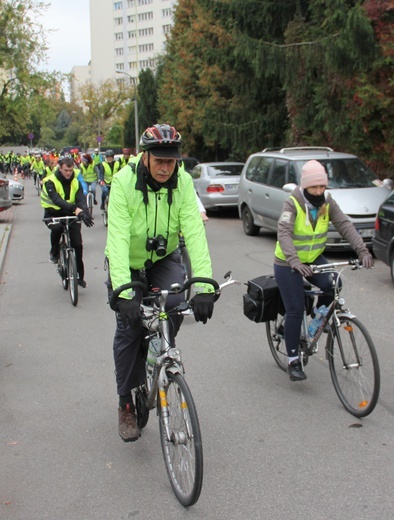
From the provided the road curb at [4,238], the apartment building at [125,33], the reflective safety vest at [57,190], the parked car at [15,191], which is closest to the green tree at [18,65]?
the parked car at [15,191]

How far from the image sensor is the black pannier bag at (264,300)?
18.1 feet

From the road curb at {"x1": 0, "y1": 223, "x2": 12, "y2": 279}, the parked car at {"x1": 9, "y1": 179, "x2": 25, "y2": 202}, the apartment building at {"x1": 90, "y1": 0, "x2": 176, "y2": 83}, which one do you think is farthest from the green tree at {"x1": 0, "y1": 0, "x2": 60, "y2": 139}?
the apartment building at {"x1": 90, "y1": 0, "x2": 176, "y2": 83}

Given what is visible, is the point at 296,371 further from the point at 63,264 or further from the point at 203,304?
the point at 63,264

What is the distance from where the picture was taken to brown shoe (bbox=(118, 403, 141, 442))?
423 cm

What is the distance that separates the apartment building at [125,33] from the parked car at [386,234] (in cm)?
10303

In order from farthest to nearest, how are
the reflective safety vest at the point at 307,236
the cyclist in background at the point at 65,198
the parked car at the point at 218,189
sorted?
Result: the parked car at the point at 218,189
the cyclist in background at the point at 65,198
the reflective safety vest at the point at 307,236

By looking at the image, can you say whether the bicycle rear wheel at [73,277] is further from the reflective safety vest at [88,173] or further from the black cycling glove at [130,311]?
the reflective safety vest at [88,173]

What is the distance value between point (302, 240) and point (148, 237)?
1604mm

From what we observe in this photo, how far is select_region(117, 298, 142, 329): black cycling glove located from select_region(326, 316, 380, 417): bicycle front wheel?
1.86 meters

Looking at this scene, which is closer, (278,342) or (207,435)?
(207,435)

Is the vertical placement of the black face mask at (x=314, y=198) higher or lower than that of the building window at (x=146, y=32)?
lower

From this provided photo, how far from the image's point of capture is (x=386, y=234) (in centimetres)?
934

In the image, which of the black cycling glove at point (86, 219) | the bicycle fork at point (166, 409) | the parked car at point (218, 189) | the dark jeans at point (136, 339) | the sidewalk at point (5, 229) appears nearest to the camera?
the bicycle fork at point (166, 409)

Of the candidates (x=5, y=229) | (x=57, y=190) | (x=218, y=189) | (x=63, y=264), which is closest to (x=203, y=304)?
(x=57, y=190)
